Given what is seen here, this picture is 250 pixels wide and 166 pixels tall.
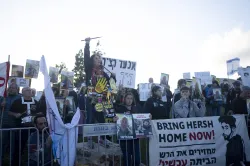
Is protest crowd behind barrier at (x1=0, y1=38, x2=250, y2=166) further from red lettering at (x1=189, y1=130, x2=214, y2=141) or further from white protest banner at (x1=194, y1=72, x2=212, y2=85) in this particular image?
white protest banner at (x1=194, y1=72, x2=212, y2=85)

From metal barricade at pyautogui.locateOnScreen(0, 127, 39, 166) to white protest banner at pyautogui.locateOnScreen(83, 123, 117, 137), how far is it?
1.02 metres

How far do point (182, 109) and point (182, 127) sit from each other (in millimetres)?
593

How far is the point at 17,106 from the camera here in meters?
8.08

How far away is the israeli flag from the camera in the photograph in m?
14.1

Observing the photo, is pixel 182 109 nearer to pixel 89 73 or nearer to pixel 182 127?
pixel 182 127

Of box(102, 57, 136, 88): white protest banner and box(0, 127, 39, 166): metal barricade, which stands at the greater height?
box(102, 57, 136, 88): white protest banner

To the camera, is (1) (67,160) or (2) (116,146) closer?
(1) (67,160)

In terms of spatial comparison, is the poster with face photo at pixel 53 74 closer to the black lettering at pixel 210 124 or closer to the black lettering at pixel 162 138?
the black lettering at pixel 162 138

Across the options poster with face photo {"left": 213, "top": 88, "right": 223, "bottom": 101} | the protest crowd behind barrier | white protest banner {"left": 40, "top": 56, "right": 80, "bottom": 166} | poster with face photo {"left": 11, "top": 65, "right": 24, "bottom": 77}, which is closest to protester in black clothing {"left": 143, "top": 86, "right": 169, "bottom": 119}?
the protest crowd behind barrier

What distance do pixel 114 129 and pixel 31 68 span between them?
6173mm

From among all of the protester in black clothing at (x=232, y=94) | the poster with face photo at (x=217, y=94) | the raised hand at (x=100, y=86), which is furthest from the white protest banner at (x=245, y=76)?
the raised hand at (x=100, y=86)

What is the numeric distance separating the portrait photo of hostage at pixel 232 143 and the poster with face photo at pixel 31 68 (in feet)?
23.9

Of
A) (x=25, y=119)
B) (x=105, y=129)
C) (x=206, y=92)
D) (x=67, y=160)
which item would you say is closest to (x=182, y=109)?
(x=105, y=129)

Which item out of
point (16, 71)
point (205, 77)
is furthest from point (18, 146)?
point (205, 77)
